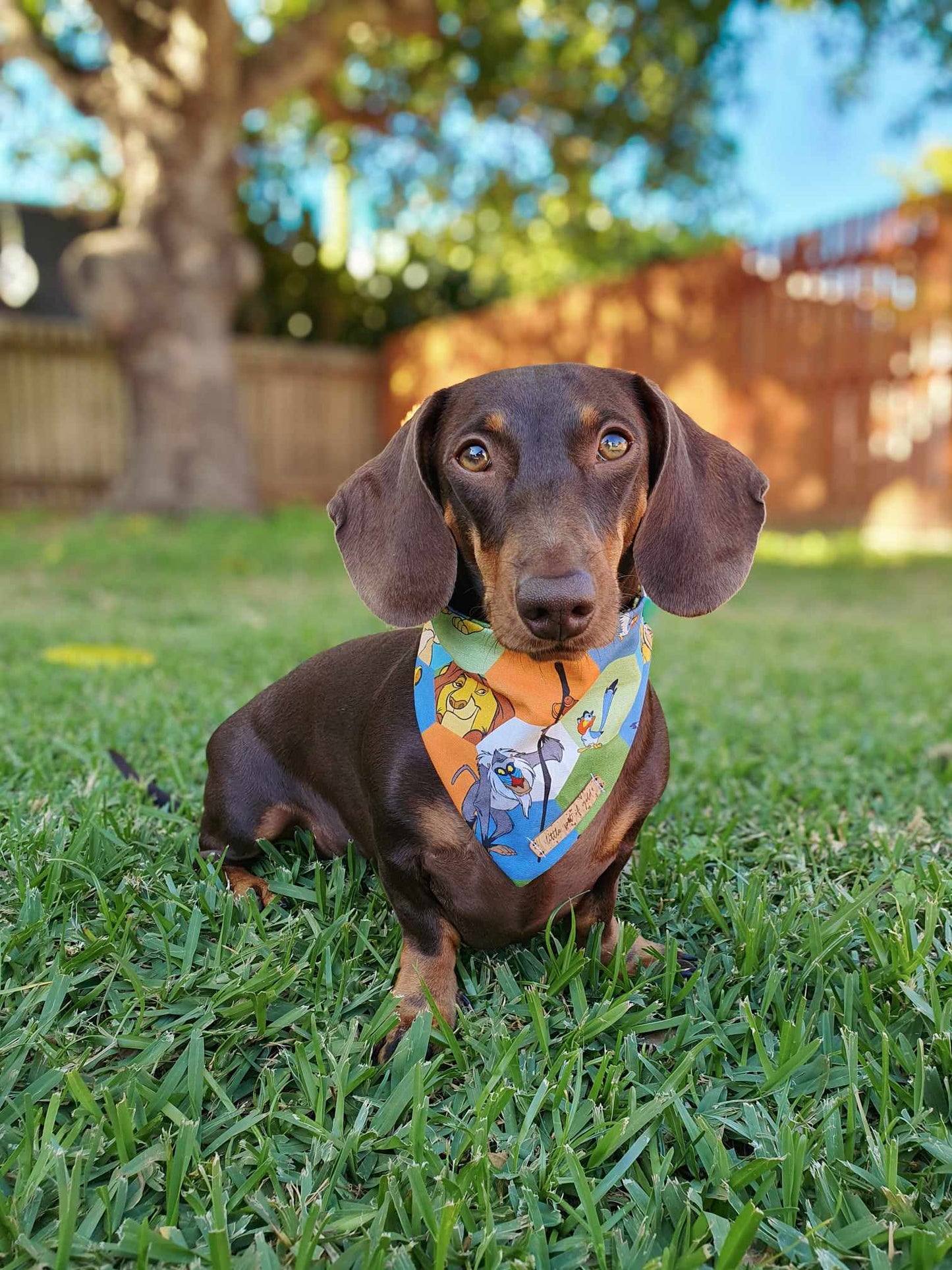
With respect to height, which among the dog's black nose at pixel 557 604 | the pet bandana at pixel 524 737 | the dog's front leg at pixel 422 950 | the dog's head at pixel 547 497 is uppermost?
the dog's head at pixel 547 497

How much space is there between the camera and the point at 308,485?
1673 cm

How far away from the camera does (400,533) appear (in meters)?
1.93

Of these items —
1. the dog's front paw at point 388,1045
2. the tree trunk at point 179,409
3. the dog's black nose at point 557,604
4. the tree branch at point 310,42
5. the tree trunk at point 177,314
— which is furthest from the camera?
the tree trunk at point 179,409

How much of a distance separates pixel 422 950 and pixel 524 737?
0.44 m

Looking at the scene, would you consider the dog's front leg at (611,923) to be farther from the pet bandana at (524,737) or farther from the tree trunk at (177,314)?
the tree trunk at (177,314)

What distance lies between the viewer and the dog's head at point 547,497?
1815 mm

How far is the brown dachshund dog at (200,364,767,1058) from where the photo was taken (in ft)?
5.98

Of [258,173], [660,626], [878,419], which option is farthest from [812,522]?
[258,173]

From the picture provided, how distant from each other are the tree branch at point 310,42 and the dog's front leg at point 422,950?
414 inches

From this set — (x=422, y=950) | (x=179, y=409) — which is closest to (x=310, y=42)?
(x=179, y=409)

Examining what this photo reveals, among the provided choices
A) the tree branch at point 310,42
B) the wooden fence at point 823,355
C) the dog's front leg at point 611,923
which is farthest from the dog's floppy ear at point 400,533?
the tree branch at point 310,42

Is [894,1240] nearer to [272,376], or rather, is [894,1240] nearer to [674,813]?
[674,813]

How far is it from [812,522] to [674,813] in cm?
904

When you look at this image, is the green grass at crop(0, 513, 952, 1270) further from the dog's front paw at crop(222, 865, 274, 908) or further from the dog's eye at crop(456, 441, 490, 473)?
the dog's eye at crop(456, 441, 490, 473)
